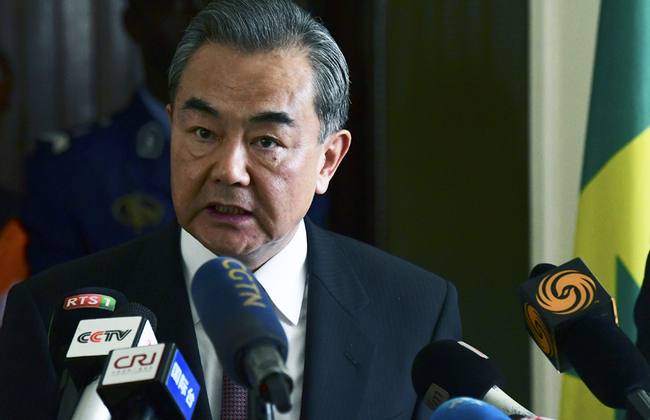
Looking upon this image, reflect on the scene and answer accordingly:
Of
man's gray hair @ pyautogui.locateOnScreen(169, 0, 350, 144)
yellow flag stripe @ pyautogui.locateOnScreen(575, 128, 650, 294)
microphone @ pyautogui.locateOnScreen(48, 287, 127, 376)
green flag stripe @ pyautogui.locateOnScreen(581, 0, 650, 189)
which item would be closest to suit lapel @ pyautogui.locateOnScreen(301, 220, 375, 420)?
man's gray hair @ pyautogui.locateOnScreen(169, 0, 350, 144)

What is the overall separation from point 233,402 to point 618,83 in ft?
4.78

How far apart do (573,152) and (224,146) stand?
62.4 inches

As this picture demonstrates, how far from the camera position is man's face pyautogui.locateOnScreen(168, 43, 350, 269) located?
4.55 ft

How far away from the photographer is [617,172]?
7.06ft

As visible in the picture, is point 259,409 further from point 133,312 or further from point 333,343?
point 333,343

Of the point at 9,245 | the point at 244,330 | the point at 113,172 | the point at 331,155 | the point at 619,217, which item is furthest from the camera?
the point at 9,245

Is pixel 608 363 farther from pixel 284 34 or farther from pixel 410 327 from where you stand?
pixel 284 34

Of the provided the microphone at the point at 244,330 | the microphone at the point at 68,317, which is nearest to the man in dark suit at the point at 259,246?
the microphone at the point at 68,317

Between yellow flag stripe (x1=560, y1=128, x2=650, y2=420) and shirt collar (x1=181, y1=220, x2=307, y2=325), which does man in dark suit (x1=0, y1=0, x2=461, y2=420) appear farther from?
yellow flag stripe (x1=560, y1=128, x2=650, y2=420)

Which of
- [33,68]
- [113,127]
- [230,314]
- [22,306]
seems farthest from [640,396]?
[33,68]

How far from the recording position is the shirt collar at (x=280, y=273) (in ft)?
5.02

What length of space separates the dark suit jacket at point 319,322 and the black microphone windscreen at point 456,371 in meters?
0.36

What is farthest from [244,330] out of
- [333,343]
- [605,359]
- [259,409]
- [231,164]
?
[333,343]

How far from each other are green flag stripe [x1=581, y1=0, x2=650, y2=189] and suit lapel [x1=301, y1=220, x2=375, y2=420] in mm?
950
